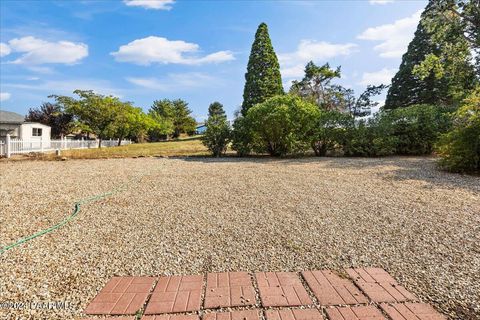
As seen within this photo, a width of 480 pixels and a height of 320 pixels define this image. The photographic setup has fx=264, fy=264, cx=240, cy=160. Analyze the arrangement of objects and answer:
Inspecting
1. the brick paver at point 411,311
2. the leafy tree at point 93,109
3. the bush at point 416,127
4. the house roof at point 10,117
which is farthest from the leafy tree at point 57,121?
the brick paver at point 411,311

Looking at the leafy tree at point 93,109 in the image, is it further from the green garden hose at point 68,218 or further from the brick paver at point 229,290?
the brick paver at point 229,290

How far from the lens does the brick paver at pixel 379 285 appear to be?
2.02 metres

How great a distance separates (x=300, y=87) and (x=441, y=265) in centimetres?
2007

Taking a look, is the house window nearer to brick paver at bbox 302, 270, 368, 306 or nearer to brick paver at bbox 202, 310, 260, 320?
brick paver at bbox 202, 310, 260, 320

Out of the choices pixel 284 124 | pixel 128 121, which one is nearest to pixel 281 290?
pixel 284 124

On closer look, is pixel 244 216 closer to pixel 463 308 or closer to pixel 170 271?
pixel 170 271

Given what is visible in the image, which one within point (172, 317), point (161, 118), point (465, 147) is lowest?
point (172, 317)

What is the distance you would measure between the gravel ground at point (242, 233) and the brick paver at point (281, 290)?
0.18 metres

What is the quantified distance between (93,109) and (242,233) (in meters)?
24.7

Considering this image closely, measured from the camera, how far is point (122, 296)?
205 cm

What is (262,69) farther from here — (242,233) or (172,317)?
(172,317)

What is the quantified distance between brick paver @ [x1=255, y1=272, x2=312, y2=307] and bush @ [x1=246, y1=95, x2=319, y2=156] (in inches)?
358

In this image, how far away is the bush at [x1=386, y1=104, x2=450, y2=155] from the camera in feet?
36.3

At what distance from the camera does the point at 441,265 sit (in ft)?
8.17
